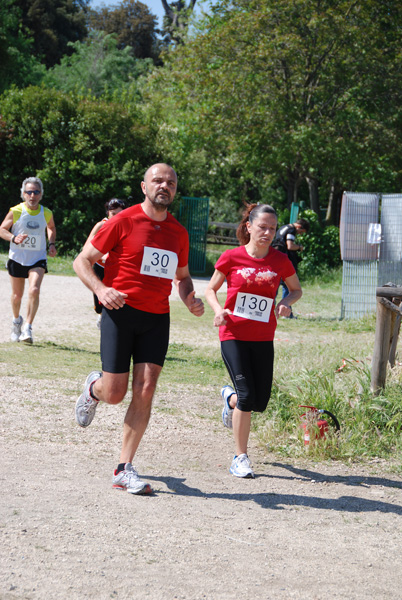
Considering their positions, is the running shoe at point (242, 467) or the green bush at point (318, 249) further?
the green bush at point (318, 249)

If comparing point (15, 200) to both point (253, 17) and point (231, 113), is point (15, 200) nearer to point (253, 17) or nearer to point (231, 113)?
point (231, 113)

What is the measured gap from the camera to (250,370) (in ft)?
17.0

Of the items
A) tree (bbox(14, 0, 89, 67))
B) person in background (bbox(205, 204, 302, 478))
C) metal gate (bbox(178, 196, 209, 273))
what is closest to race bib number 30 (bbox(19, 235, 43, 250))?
person in background (bbox(205, 204, 302, 478))

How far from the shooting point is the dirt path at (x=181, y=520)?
3.34 meters

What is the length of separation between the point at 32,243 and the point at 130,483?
532 centimetres

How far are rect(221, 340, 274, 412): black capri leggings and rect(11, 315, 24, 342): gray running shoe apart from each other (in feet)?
16.1

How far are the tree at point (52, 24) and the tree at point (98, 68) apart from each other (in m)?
1.89

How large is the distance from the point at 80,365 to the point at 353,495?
425cm

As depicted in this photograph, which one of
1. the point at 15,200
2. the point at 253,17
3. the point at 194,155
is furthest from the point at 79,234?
the point at 194,155

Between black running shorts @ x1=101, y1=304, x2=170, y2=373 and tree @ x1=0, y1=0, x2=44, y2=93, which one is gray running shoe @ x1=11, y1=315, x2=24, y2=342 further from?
tree @ x1=0, y1=0, x2=44, y2=93

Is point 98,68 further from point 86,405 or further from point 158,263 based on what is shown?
point 158,263

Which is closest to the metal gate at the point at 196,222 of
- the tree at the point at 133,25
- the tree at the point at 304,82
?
the tree at the point at 304,82

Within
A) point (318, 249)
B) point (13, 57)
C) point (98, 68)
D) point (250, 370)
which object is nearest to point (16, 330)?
point (250, 370)

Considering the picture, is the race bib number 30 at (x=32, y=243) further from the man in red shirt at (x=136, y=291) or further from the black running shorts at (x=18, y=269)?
the man in red shirt at (x=136, y=291)
